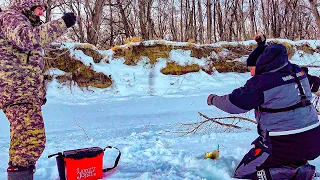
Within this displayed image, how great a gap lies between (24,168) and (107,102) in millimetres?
6447

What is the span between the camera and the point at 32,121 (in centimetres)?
230

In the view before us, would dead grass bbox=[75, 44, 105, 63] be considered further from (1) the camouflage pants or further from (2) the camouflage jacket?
(1) the camouflage pants

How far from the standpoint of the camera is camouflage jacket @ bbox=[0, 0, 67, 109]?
2162 mm

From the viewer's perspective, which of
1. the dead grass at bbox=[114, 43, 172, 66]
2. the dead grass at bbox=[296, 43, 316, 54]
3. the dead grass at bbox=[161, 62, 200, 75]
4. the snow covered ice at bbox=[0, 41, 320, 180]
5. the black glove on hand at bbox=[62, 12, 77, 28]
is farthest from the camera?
the dead grass at bbox=[296, 43, 316, 54]

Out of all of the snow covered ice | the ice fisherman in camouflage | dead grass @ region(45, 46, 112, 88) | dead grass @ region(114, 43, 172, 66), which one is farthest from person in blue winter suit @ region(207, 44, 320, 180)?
dead grass @ region(114, 43, 172, 66)

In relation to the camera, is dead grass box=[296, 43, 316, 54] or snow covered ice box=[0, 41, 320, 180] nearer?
snow covered ice box=[0, 41, 320, 180]

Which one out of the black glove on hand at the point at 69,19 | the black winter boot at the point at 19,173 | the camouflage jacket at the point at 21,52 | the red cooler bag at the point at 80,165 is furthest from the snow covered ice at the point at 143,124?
the black glove on hand at the point at 69,19

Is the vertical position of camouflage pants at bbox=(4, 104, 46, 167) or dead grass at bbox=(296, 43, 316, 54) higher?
dead grass at bbox=(296, 43, 316, 54)

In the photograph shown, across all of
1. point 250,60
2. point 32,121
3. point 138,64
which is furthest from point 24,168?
point 138,64

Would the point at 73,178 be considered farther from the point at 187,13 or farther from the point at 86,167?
the point at 187,13

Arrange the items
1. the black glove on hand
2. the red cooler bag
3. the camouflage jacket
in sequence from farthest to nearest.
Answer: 1. the red cooler bag
2. the black glove on hand
3. the camouflage jacket

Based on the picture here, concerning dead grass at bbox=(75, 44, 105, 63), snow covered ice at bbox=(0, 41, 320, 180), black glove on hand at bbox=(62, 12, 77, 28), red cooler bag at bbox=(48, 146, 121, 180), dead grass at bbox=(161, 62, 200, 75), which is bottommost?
snow covered ice at bbox=(0, 41, 320, 180)

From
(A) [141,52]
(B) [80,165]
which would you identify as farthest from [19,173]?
(A) [141,52]

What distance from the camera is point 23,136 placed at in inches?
88.9
